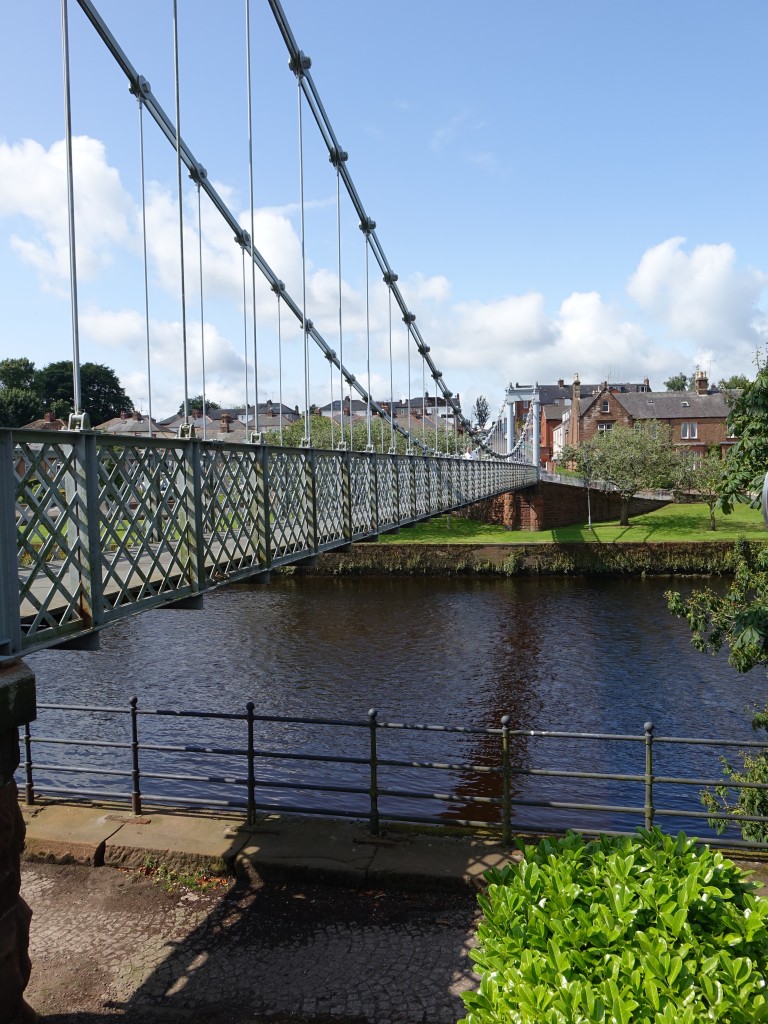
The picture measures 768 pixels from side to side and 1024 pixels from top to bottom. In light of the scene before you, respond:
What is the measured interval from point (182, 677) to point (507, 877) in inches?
714

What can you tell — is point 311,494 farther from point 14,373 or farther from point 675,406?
point 675,406

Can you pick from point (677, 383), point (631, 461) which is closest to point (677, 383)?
point (677, 383)

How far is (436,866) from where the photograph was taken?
7031 millimetres

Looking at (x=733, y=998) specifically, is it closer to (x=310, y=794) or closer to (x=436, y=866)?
(x=436, y=866)

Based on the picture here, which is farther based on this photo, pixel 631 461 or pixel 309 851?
pixel 631 461

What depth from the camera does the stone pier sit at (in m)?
4.75

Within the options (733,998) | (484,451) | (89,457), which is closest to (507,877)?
(733,998)

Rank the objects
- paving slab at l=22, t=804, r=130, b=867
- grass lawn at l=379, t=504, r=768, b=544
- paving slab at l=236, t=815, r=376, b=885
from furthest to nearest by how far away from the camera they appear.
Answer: grass lawn at l=379, t=504, r=768, b=544
paving slab at l=22, t=804, r=130, b=867
paving slab at l=236, t=815, r=376, b=885

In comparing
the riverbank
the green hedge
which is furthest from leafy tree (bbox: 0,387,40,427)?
the green hedge

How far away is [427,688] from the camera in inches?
795

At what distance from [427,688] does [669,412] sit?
6029cm

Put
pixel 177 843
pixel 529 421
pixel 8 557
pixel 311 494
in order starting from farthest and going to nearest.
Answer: pixel 529 421 → pixel 311 494 → pixel 177 843 → pixel 8 557

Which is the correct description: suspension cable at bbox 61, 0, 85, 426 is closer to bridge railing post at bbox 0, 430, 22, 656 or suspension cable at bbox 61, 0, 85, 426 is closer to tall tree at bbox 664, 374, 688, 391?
Result: bridge railing post at bbox 0, 430, 22, 656

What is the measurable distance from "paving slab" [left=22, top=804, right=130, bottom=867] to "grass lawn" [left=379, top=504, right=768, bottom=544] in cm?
2901
